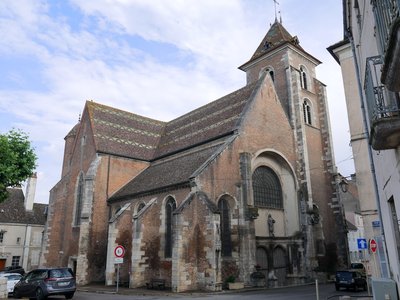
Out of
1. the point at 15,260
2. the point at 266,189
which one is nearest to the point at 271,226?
the point at 266,189

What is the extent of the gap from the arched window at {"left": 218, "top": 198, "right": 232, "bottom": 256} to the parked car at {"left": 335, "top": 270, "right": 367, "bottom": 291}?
20.1 feet

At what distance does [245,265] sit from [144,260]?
6.05m

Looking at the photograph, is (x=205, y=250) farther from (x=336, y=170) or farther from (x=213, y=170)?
(x=336, y=170)

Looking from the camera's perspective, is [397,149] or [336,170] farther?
[336,170]

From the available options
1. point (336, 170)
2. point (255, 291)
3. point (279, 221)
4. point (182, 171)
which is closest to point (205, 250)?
point (255, 291)

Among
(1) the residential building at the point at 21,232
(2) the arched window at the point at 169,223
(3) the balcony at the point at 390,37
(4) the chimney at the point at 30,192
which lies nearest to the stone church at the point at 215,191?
(2) the arched window at the point at 169,223

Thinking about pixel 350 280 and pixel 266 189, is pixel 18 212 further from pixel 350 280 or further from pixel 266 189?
pixel 350 280

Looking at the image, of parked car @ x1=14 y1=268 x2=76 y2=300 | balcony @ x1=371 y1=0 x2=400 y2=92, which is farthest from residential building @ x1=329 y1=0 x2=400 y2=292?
parked car @ x1=14 y1=268 x2=76 y2=300

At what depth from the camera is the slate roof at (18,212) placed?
1562 inches

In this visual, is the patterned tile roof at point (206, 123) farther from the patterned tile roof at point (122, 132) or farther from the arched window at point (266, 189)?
the arched window at point (266, 189)

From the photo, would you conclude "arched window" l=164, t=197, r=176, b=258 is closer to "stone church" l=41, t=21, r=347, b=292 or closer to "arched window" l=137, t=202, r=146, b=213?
"stone church" l=41, t=21, r=347, b=292

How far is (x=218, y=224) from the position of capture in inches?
731

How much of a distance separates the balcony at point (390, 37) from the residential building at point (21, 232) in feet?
132

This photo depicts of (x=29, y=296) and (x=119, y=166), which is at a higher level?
(x=119, y=166)
